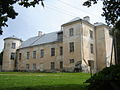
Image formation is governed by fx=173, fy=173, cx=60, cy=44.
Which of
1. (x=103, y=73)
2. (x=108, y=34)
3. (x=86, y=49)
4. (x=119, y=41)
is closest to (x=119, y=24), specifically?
(x=103, y=73)

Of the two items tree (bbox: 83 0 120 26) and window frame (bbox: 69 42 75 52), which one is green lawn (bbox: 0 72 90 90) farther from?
window frame (bbox: 69 42 75 52)

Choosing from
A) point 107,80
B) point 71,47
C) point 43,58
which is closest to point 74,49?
point 71,47

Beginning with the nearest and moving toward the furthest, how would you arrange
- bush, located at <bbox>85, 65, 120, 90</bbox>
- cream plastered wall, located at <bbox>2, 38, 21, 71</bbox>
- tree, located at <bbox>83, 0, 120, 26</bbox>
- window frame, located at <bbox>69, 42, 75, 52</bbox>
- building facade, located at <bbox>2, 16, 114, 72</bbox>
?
bush, located at <bbox>85, 65, 120, 90</bbox> < tree, located at <bbox>83, 0, 120, 26</bbox> < building facade, located at <bbox>2, 16, 114, 72</bbox> < window frame, located at <bbox>69, 42, 75, 52</bbox> < cream plastered wall, located at <bbox>2, 38, 21, 71</bbox>

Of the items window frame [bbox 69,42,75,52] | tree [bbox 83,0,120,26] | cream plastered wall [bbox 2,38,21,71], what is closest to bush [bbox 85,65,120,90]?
tree [bbox 83,0,120,26]

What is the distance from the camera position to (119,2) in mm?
7555

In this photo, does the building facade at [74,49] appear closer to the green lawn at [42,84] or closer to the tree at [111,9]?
the green lawn at [42,84]

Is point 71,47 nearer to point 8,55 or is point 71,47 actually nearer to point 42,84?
point 8,55

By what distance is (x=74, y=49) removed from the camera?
32.2 m

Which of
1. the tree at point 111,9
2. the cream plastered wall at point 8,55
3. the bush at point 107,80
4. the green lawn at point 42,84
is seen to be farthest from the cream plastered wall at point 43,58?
the bush at point 107,80

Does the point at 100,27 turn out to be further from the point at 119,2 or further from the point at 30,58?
the point at 119,2

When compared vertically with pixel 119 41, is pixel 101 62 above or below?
below

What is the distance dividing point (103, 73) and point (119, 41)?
1406 inches

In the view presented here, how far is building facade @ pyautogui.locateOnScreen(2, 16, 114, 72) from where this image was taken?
31642 millimetres

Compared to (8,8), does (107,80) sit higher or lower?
lower
